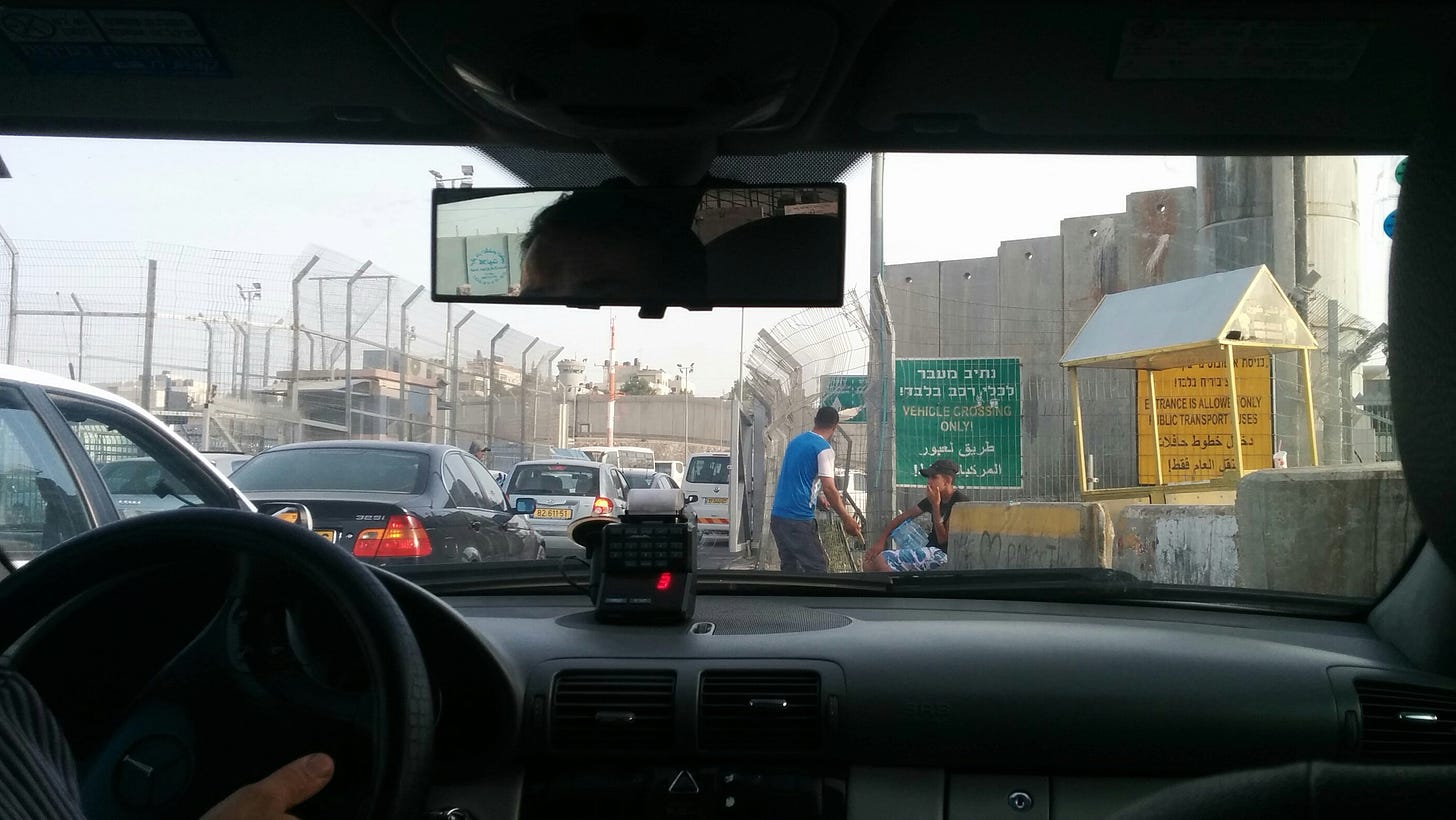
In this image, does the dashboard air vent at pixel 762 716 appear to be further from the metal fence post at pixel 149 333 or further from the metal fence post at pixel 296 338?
the metal fence post at pixel 296 338

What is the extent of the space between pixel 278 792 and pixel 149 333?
8379 millimetres

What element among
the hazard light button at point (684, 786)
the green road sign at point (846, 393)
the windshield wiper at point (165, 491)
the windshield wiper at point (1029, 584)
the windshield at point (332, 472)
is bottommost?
the hazard light button at point (684, 786)

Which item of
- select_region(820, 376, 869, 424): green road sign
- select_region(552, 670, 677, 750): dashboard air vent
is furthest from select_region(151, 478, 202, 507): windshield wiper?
select_region(820, 376, 869, 424): green road sign

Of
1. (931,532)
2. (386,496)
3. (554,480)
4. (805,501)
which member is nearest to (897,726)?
(931,532)

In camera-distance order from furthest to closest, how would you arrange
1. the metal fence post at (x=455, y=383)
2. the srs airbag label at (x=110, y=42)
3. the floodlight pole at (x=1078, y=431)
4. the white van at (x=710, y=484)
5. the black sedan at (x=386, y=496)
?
the white van at (x=710, y=484), the floodlight pole at (x=1078, y=431), the metal fence post at (x=455, y=383), the black sedan at (x=386, y=496), the srs airbag label at (x=110, y=42)

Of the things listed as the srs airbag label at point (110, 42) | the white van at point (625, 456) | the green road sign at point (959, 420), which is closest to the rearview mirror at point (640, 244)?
the srs airbag label at point (110, 42)

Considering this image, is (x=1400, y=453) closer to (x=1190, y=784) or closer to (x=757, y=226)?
(x=1190, y=784)

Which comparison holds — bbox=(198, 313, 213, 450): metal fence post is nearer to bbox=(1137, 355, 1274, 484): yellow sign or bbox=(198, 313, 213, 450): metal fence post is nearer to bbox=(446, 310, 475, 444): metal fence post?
bbox=(446, 310, 475, 444): metal fence post

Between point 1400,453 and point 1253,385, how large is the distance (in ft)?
29.5

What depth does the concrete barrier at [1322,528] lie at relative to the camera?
4027 millimetres

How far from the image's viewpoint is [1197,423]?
10.7 meters

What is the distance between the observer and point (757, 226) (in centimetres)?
327

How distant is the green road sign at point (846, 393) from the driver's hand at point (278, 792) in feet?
31.8

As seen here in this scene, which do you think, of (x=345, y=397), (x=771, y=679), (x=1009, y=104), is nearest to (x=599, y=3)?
(x=1009, y=104)
